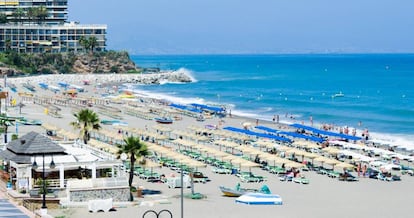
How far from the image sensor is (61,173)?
1421 inches

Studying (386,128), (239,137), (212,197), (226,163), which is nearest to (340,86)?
(386,128)

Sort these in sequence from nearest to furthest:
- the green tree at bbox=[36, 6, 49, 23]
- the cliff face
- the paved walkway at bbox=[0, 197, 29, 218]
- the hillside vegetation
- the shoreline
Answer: the paved walkway at bbox=[0, 197, 29, 218] → the shoreline → the hillside vegetation → the cliff face → the green tree at bbox=[36, 6, 49, 23]

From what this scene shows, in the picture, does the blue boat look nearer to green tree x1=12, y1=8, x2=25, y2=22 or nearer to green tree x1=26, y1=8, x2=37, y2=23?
green tree x1=26, y1=8, x2=37, y2=23

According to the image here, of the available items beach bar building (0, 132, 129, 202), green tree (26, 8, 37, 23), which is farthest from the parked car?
green tree (26, 8, 37, 23)

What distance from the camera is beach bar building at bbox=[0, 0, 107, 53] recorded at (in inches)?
6112

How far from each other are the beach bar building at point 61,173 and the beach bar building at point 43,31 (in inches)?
4562

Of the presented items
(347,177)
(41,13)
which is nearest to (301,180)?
(347,177)

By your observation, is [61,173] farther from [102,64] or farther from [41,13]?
[41,13]

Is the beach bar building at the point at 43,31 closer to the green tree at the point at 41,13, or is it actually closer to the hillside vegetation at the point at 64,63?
the green tree at the point at 41,13

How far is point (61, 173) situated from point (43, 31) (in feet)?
409

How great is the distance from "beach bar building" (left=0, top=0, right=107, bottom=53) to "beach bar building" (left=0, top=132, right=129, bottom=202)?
116 meters

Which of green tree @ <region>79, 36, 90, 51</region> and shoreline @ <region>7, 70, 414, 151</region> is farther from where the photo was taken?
green tree @ <region>79, 36, 90, 51</region>

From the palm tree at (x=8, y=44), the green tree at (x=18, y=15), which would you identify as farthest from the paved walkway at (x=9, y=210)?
the green tree at (x=18, y=15)

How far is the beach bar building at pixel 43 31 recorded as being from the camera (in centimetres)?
15525
